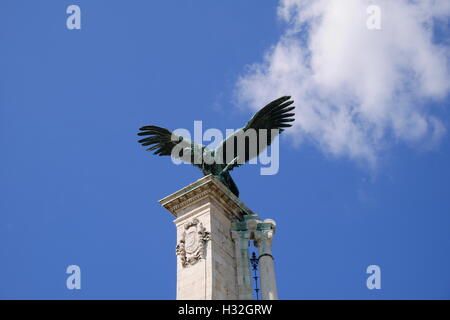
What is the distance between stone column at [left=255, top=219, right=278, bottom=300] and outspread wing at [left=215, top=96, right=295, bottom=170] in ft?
9.71

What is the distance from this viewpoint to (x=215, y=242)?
24.8 m

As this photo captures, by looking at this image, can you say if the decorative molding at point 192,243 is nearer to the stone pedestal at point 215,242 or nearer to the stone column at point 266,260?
the stone pedestal at point 215,242

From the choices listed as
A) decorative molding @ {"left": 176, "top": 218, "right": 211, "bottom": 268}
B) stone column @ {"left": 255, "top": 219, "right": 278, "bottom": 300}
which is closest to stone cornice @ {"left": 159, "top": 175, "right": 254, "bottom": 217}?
decorative molding @ {"left": 176, "top": 218, "right": 211, "bottom": 268}

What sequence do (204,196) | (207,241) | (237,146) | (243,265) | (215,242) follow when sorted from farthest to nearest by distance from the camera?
(237,146)
(204,196)
(243,265)
(215,242)
(207,241)

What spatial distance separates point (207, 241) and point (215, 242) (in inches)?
13.3

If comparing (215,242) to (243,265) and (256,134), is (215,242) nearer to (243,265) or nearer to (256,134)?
(243,265)

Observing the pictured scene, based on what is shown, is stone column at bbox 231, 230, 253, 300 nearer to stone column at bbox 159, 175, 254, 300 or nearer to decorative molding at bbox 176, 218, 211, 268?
stone column at bbox 159, 175, 254, 300

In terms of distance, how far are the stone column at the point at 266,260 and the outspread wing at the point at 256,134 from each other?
2959mm

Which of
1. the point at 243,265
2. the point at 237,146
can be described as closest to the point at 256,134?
the point at 237,146

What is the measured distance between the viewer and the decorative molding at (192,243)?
24408 mm

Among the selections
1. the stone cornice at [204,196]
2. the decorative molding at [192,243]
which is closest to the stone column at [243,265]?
the stone cornice at [204,196]

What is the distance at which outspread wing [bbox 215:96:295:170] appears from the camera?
28.0 metres

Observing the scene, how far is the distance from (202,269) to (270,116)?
24.3ft

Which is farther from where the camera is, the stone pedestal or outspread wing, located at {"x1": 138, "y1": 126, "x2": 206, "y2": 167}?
outspread wing, located at {"x1": 138, "y1": 126, "x2": 206, "y2": 167}
